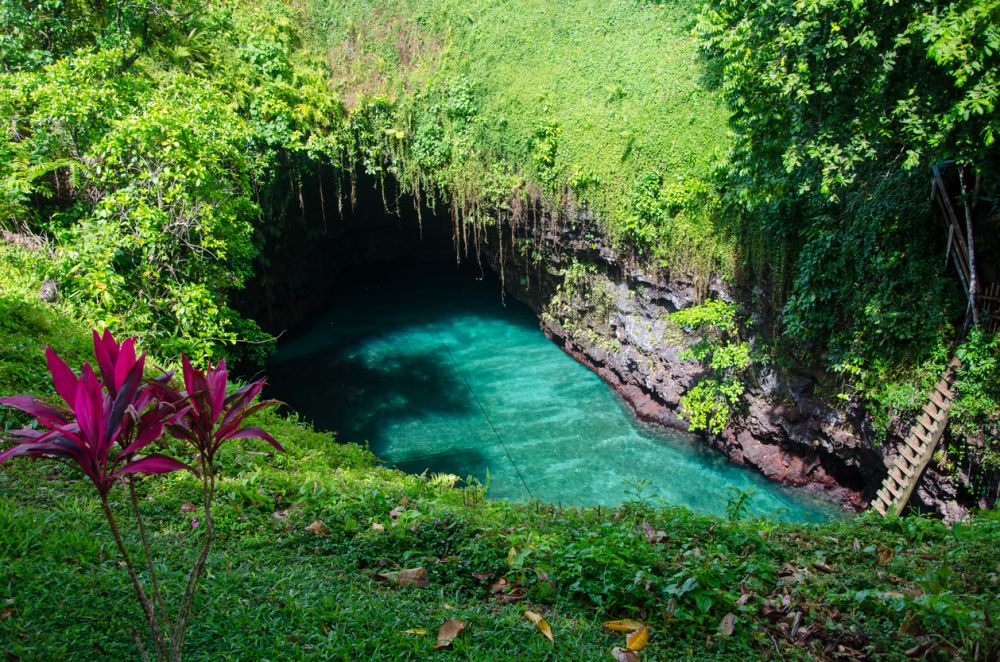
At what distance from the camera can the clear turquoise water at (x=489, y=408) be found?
874 cm

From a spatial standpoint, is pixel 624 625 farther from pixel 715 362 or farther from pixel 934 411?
pixel 715 362

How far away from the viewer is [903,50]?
5.58 metres

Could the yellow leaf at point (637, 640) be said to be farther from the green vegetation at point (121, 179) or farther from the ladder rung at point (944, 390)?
the green vegetation at point (121, 179)

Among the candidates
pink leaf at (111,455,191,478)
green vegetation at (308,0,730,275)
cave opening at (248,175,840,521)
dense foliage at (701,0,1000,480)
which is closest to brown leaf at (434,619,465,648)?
pink leaf at (111,455,191,478)

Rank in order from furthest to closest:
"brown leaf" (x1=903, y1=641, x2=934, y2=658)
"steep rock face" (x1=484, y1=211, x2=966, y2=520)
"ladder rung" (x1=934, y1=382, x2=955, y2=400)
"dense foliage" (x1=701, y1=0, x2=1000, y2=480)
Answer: "steep rock face" (x1=484, y1=211, x2=966, y2=520)
"ladder rung" (x1=934, y1=382, x2=955, y2=400)
"dense foliage" (x1=701, y1=0, x2=1000, y2=480)
"brown leaf" (x1=903, y1=641, x2=934, y2=658)

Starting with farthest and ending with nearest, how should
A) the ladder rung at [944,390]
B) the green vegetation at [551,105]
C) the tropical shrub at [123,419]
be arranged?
the green vegetation at [551,105] → the ladder rung at [944,390] → the tropical shrub at [123,419]

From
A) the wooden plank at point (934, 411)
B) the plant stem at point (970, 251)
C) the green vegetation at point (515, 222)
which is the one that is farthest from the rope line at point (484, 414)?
the plant stem at point (970, 251)

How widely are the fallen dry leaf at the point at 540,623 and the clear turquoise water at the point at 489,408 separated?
A: 3.66 metres

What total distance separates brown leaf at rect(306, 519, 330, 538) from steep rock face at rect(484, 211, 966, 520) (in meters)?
6.41

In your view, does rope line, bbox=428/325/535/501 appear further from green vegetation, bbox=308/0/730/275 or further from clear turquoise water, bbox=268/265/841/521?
green vegetation, bbox=308/0/730/275

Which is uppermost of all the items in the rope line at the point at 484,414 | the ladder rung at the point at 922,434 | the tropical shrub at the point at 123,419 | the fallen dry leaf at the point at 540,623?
the tropical shrub at the point at 123,419

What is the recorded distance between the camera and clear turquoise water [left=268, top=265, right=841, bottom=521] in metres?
8.74

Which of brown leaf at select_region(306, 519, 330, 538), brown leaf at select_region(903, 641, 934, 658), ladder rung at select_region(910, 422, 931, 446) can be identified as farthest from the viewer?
ladder rung at select_region(910, 422, 931, 446)

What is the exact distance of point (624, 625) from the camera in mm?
2922
